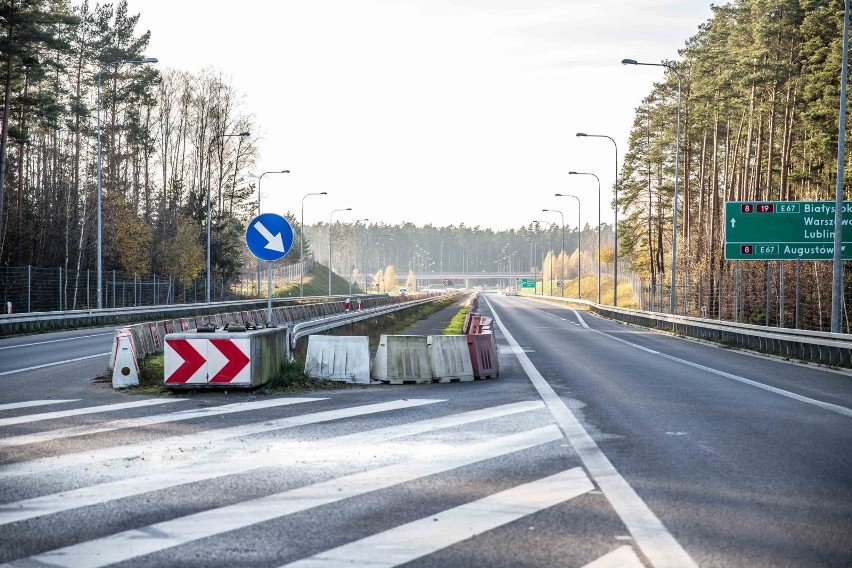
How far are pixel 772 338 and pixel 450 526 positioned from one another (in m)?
20.5

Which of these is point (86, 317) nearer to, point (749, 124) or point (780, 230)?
point (780, 230)

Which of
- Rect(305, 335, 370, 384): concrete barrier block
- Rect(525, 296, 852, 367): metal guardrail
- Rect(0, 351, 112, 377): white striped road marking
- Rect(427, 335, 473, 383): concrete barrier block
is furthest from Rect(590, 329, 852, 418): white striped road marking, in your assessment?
Rect(0, 351, 112, 377): white striped road marking

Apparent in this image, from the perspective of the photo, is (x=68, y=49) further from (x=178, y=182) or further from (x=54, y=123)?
(x=178, y=182)

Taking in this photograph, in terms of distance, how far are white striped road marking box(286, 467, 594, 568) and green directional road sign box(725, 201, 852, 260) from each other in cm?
2562

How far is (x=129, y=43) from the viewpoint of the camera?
195ft

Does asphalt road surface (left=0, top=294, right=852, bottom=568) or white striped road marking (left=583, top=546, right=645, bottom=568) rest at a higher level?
white striped road marking (left=583, top=546, right=645, bottom=568)

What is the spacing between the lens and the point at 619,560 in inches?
196

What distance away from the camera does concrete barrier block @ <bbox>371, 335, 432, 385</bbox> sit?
48.1 feet

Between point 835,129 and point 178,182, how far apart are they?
4703cm

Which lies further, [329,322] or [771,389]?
[329,322]

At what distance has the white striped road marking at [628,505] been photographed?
5.05 metres

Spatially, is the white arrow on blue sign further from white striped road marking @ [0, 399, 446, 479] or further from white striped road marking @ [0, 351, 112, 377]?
white striped road marking @ [0, 351, 112, 377]

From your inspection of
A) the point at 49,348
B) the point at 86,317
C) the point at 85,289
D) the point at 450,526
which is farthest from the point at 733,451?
the point at 85,289

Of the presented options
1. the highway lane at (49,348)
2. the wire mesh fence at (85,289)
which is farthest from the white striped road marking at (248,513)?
the wire mesh fence at (85,289)
